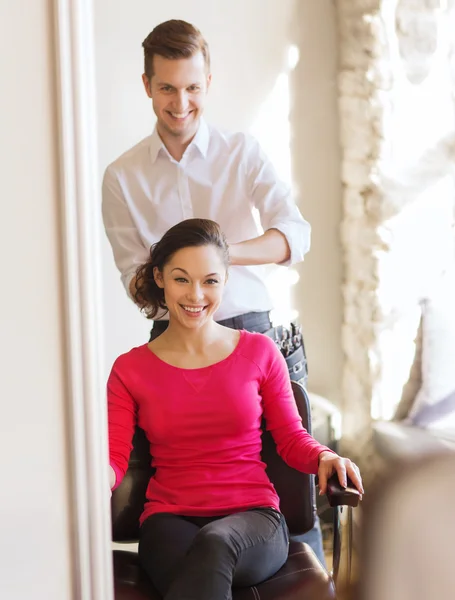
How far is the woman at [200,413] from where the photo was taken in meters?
1.12

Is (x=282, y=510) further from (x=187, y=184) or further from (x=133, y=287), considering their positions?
(x=187, y=184)

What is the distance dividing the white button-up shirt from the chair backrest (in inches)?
9.5

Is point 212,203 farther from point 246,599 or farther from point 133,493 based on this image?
point 246,599

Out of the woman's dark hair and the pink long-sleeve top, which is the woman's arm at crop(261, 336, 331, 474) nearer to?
the pink long-sleeve top

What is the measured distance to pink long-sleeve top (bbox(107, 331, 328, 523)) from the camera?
3.77ft

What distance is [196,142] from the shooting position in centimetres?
126

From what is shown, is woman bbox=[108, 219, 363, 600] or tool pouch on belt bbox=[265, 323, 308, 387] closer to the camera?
woman bbox=[108, 219, 363, 600]

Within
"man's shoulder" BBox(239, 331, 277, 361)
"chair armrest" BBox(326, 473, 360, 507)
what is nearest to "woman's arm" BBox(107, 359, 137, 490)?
"man's shoulder" BBox(239, 331, 277, 361)

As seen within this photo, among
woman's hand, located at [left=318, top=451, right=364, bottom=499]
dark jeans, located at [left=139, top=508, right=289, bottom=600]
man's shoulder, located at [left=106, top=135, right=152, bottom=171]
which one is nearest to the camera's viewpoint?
dark jeans, located at [left=139, top=508, right=289, bottom=600]

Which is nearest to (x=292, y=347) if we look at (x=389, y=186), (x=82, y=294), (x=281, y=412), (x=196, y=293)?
(x=281, y=412)

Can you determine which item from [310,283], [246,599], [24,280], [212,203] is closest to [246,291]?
[212,203]

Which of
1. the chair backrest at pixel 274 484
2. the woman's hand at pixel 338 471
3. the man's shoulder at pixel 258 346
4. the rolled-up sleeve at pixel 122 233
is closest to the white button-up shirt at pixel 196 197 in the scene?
the rolled-up sleeve at pixel 122 233

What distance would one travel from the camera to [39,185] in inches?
26.1

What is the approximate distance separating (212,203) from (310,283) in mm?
496
